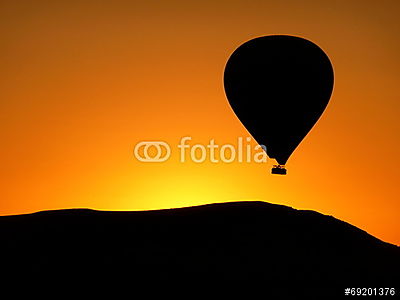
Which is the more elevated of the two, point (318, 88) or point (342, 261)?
point (318, 88)

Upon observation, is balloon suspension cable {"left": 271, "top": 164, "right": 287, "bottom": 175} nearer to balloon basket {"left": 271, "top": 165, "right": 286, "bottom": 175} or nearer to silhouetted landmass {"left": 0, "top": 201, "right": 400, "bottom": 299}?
balloon basket {"left": 271, "top": 165, "right": 286, "bottom": 175}

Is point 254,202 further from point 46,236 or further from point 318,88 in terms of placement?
point 318,88

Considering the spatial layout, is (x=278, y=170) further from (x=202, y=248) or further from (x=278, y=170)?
(x=202, y=248)

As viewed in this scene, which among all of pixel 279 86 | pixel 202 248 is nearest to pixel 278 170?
pixel 279 86

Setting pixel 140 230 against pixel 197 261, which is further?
pixel 140 230

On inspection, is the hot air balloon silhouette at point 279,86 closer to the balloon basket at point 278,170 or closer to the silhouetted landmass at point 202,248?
the balloon basket at point 278,170

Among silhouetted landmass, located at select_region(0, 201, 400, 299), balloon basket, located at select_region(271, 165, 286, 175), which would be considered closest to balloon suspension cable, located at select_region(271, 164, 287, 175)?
balloon basket, located at select_region(271, 165, 286, 175)

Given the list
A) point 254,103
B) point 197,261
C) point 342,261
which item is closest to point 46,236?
point 197,261
